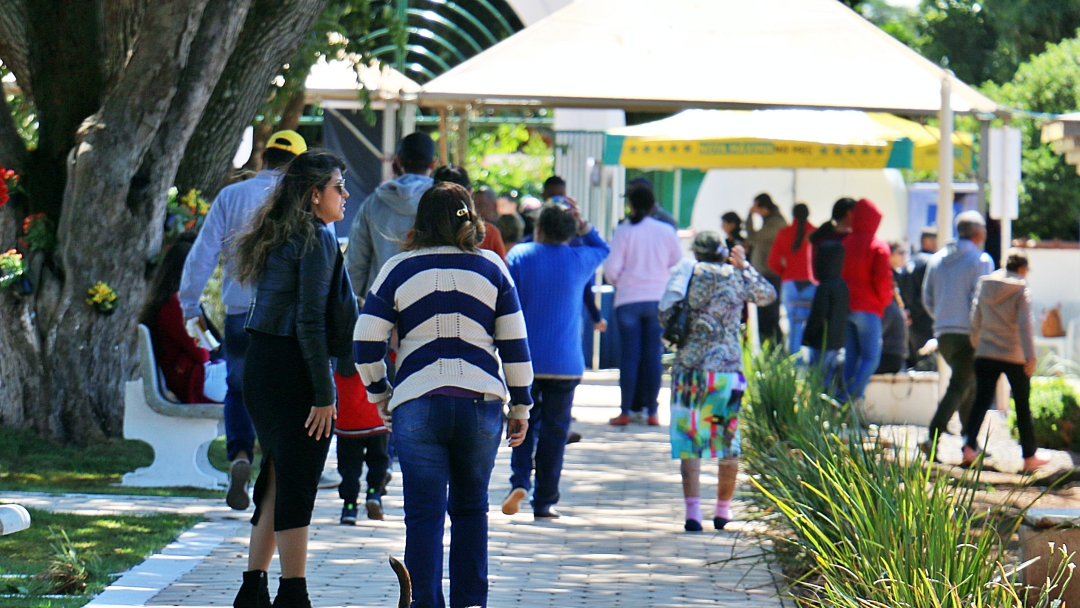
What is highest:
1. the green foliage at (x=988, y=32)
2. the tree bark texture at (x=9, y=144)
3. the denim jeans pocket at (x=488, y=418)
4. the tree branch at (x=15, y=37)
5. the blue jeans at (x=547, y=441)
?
the green foliage at (x=988, y=32)

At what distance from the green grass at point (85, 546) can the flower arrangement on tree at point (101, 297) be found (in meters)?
2.14

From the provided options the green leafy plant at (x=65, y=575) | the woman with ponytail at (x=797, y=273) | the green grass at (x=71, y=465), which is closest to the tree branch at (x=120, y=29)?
the green grass at (x=71, y=465)

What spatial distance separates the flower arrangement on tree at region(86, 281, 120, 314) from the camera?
358 inches

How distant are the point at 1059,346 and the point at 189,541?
13.2 m

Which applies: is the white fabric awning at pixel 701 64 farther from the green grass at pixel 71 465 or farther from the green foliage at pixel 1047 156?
the green foliage at pixel 1047 156

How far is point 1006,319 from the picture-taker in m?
10.0

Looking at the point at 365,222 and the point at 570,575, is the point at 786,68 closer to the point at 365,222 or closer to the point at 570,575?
the point at 365,222

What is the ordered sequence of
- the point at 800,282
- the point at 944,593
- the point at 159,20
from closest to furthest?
the point at 944,593, the point at 159,20, the point at 800,282

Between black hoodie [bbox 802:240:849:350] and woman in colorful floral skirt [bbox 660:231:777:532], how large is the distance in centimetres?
442

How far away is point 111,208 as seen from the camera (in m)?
8.99

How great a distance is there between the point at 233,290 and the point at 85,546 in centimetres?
136

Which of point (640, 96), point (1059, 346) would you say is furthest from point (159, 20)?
point (1059, 346)

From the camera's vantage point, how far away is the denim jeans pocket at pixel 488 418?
16.7 ft

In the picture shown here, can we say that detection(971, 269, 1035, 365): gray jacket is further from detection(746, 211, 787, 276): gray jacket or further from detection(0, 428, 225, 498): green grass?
detection(746, 211, 787, 276): gray jacket
